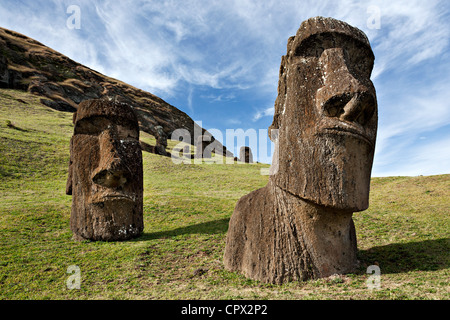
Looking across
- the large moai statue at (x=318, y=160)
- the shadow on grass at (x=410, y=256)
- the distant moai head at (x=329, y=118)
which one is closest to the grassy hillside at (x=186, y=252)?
the shadow on grass at (x=410, y=256)

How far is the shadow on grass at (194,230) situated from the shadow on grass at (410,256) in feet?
13.5

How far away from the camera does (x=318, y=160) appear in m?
4.46

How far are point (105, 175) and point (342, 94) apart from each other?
6089 mm

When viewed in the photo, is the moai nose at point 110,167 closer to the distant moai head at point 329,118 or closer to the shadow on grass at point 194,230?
the shadow on grass at point 194,230

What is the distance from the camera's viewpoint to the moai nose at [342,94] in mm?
4305

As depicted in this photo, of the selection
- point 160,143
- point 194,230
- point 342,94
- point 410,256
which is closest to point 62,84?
point 160,143

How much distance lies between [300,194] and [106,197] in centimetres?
533

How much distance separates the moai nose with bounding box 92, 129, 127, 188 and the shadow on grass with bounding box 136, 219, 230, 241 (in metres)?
1.76

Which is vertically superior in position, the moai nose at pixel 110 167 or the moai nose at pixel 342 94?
the moai nose at pixel 342 94

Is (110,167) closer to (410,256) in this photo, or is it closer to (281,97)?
(281,97)

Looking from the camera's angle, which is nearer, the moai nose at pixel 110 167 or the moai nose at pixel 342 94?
the moai nose at pixel 342 94

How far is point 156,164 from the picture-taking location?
2544 cm

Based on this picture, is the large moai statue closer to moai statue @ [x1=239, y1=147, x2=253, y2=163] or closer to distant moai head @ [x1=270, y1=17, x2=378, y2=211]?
distant moai head @ [x1=270, y1=17, x2=378, y2=211]

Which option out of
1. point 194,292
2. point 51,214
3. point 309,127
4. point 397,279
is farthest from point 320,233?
point 51,214
